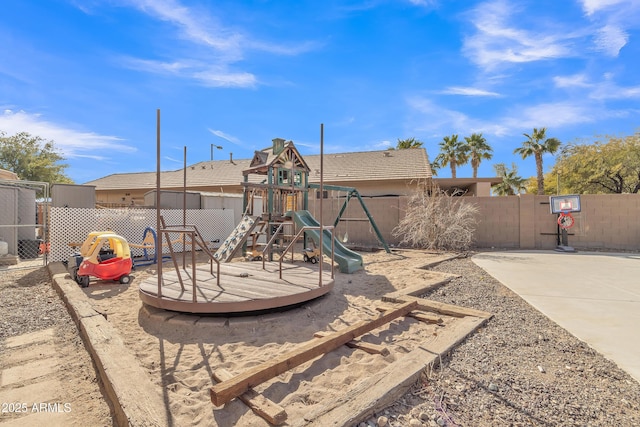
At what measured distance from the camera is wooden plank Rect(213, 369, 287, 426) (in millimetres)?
1854

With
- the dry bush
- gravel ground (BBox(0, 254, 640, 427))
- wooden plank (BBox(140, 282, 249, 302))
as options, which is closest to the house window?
the dry bush

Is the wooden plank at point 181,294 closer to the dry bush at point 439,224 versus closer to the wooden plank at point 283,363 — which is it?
the wooden plank at point 283,363

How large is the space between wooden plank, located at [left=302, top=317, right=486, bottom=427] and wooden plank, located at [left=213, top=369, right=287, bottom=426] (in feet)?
0.28

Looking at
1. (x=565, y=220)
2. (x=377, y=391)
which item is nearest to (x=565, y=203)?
(x=565, y=220)

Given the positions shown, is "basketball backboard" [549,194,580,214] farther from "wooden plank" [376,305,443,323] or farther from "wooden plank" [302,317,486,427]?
"wooden plank" [302,317,486,427]

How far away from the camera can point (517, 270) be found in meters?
6.80

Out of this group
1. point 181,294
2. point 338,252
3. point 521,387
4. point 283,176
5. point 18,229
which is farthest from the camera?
point 18,229

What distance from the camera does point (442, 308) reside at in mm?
4027

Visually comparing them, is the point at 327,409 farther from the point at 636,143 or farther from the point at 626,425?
the point at 636,143

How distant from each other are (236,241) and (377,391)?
19.7ft

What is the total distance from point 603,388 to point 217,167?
23822 mm

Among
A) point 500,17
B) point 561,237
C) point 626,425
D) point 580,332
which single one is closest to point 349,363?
point 626,425

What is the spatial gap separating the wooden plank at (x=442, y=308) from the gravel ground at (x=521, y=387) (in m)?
0.38

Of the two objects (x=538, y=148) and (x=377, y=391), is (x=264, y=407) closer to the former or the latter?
(x=377, y=391)
